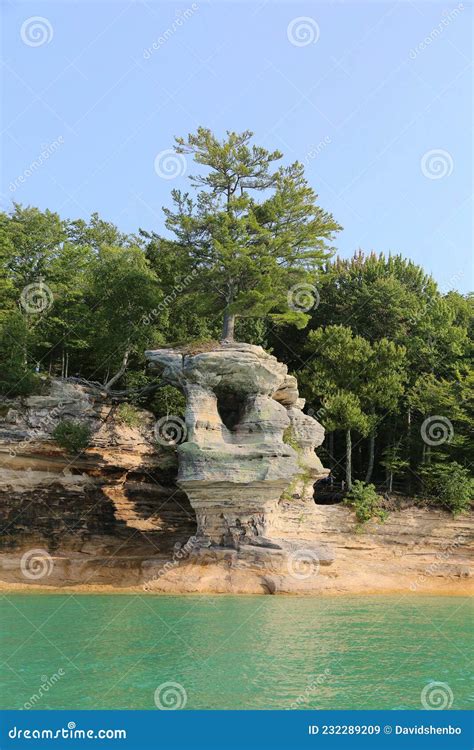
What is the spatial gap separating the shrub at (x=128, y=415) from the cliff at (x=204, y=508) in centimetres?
17

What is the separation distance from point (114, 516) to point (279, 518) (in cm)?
644

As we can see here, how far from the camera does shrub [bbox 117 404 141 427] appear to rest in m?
27.7

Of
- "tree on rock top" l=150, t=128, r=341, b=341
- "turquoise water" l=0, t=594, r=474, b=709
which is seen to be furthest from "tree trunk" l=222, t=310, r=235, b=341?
"turquoise water" l=0, t=594, r=474, b=709

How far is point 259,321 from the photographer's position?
106 feet

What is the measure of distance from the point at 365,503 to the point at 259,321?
976 cm

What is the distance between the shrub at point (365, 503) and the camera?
27.5 metres

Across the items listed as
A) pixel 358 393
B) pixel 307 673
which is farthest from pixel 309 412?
pixel 307 673

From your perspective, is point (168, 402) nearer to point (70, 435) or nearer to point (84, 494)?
point (70, 435)

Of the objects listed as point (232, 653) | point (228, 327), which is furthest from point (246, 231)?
point (232, 653)

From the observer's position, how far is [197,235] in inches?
1083

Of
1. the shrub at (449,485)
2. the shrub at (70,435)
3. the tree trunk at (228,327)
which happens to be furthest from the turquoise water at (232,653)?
the tree trunk at (228,327)

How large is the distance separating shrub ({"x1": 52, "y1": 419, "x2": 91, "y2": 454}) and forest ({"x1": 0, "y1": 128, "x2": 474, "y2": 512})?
7.22ft

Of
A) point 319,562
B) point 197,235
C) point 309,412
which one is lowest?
point 319,562
